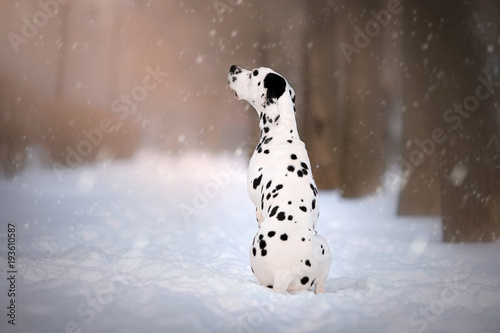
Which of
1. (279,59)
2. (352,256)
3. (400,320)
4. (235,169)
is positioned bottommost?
(400,320)

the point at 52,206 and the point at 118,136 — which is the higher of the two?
the point at 118,136

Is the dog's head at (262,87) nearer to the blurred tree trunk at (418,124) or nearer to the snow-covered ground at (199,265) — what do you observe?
the snow-covered ground at (199,265)

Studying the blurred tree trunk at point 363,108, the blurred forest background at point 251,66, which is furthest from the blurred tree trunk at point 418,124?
the blurred tree trunk at point 363,108

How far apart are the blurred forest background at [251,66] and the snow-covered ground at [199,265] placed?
1.30 feet

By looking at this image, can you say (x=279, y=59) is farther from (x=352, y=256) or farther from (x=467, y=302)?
(x=467, y=302)

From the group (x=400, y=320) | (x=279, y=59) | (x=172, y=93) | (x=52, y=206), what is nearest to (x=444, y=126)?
(x=279, y=59)

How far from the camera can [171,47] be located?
6.80 m

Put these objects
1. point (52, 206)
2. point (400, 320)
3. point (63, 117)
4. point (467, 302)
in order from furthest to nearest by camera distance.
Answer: point (63, 117)
point (52, 206)
point (467, 302)
point (400, 320)

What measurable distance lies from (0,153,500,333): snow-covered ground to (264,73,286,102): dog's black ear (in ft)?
4.65

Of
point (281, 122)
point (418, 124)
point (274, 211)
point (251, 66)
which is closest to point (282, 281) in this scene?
point (274, 211)

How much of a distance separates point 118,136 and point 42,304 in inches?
179

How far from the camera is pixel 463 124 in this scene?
500cm

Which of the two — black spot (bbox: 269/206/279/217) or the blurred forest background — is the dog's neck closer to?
black spot (bbox: 269/206/279/217)

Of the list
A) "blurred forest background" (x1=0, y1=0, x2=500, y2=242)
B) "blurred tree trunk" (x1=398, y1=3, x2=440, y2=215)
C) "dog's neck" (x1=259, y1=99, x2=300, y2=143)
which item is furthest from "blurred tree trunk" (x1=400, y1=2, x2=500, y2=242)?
"dog's neck" (x1=259, y1=99, x2=300, y2=143)
